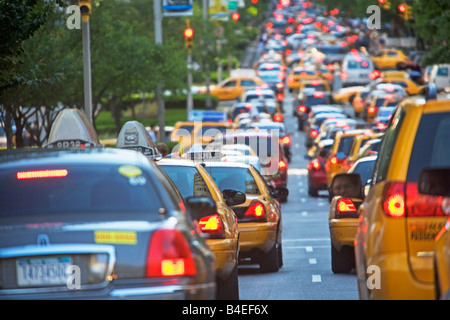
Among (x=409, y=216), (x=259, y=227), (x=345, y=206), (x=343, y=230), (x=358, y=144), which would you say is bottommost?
(x=358, y=144)

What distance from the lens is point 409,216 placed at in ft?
26.5

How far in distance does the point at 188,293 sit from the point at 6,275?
107 cm

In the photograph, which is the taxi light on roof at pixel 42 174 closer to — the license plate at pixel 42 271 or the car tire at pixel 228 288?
the license plate at pixel 42 271

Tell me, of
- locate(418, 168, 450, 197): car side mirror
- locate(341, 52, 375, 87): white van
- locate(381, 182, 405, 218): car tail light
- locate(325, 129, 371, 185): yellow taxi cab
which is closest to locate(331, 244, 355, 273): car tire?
locate(381, 182, 405, 218): car tail light

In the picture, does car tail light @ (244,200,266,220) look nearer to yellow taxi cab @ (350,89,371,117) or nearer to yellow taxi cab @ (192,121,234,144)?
yellow taxi cab @ (192,121,234,144)

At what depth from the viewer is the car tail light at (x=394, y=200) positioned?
8.05 m

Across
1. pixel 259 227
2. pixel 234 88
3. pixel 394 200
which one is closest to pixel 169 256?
pixel 394 200

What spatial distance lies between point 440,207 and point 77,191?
2315 mm

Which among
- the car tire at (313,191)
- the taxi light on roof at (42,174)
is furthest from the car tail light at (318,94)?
the taxi light on roof at (42,174)

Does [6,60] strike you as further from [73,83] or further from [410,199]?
[73,83]

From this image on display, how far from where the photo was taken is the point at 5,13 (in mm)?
15703

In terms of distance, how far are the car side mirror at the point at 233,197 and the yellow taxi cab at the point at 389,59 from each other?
70542 mm

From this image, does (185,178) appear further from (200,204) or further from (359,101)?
(359,101)
